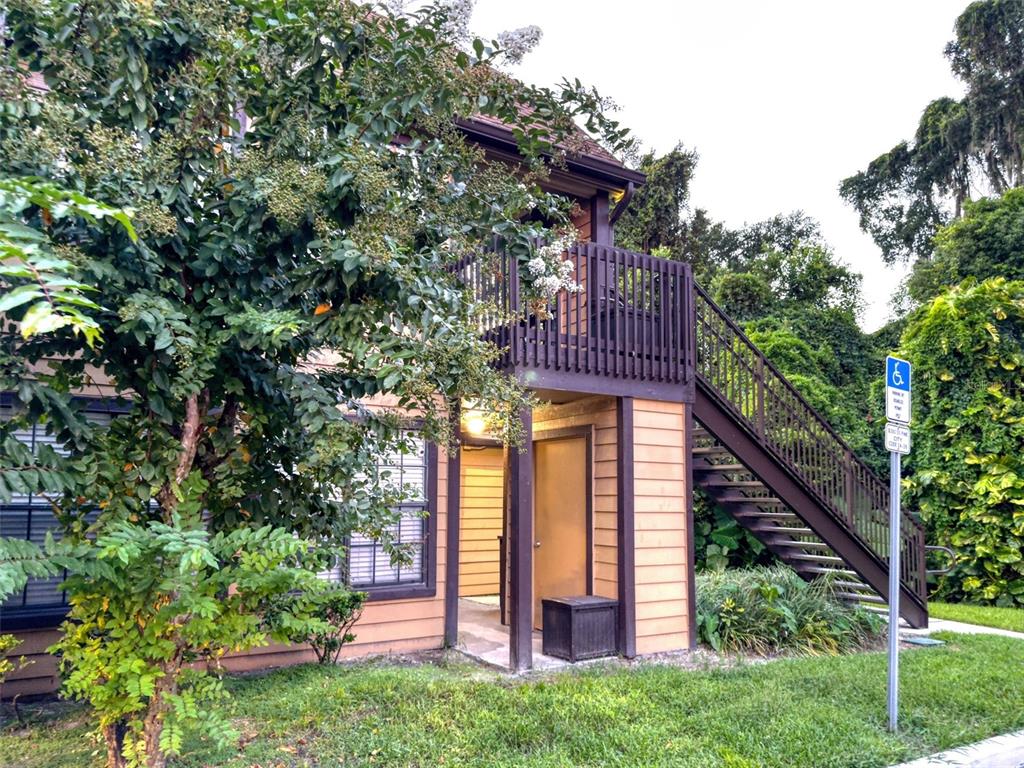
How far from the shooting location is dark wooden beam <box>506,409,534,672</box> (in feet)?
19.3

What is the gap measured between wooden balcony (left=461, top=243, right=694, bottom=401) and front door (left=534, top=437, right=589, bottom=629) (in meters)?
0.97

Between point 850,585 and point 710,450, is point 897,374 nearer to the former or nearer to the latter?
point 710,450

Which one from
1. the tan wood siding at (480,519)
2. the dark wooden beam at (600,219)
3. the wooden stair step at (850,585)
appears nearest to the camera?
the wooden stair step at (850,585)

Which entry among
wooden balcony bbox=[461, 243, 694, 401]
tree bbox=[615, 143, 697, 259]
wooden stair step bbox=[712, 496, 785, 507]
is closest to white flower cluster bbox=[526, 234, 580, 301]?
wooden balcony bbox=[461, 243, 694, 401]

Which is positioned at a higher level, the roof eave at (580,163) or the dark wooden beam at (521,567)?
the roof eave at (580,163)

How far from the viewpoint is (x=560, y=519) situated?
24.5 feet

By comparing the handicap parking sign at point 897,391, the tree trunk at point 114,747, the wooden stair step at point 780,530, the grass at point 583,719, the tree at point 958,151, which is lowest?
the grass at point 583,719

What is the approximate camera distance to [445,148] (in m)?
3.67

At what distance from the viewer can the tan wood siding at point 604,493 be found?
6.69m

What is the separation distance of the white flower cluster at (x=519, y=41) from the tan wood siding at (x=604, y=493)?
3.92 metres

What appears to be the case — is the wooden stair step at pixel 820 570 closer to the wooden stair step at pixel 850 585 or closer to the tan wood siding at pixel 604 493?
the wooden stair step at pixel 850 585

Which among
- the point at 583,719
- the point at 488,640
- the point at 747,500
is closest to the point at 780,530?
the point at 747,500

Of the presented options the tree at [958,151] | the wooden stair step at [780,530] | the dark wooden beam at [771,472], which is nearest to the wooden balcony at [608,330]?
the dark wooden beam at [771,472]

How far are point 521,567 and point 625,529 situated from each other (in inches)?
45.3
